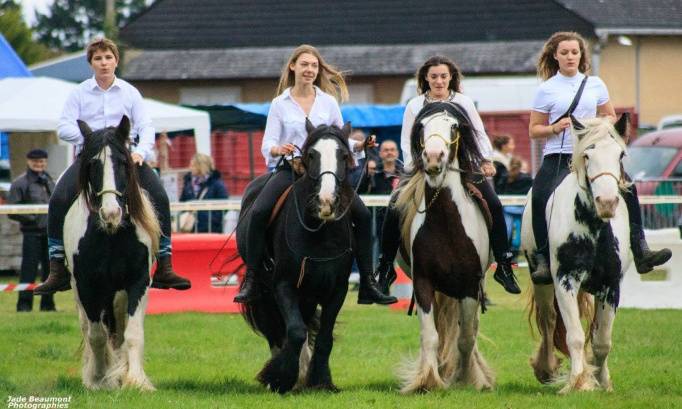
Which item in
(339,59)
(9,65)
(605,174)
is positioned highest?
(339,59)

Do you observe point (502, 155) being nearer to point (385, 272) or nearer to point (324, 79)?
point (385, 272)

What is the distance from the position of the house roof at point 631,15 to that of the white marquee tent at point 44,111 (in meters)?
22.9

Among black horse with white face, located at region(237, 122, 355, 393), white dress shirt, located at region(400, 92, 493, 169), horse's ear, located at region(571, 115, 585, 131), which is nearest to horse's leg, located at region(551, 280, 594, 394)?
horse's ear, located at region(571, 115, 585, 131)

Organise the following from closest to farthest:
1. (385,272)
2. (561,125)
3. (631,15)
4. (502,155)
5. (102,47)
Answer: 1. (561,125)
2. (102,47)
3. (385,272)
4. (502,155)
5. (631,15)

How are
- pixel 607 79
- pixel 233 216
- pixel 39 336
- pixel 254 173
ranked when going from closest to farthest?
pixel 39 336 → pixel 233 216 → pixel 254 173 → pixel 607 79

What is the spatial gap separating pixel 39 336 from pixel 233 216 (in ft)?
21.9

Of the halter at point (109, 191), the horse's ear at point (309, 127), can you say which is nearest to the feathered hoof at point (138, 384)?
the halter at point (109, 191)

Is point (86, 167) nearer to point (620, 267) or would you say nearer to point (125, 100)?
point (125, 100)

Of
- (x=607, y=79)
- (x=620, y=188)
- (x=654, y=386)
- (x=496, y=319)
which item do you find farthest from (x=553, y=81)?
(x=607, y=79)

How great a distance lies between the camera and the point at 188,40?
52688 millimetres

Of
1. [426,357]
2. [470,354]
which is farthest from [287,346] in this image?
[470,354]

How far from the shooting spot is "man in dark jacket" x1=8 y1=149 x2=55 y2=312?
18.2 m

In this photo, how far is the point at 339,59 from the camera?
49281 mm

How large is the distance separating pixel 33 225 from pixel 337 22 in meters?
34.4
